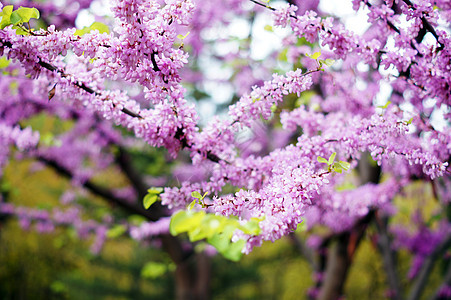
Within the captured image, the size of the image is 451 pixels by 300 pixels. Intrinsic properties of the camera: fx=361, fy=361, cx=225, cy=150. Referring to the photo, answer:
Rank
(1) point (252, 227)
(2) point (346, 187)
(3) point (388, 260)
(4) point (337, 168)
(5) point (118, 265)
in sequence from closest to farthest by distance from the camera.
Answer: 1. (1) point (252, 227)
2. (4) point (337, 168)
3. (2) point (346, 187)
4. (3) point (388, 260)
5. (5) point (118, 265)

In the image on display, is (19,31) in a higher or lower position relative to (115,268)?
higher

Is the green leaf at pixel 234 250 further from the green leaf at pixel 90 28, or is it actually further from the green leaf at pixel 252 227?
the green leaf at pixel 90 28

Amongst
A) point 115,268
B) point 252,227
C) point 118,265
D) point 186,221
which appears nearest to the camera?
point 186,221

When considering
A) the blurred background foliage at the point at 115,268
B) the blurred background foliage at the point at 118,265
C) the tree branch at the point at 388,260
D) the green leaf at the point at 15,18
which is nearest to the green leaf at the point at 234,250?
the green leaf at the point at 15,18

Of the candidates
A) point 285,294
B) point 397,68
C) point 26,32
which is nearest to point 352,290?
point 285,294

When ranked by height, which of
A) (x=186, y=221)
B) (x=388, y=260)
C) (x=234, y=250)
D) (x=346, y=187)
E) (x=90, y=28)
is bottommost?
(x=388, y=260)

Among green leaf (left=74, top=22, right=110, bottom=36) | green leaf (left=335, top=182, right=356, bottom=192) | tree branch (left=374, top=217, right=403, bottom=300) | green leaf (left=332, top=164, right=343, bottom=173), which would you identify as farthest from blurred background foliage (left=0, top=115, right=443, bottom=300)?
green leaf (left=332, top=164, right=343, bottom=173)

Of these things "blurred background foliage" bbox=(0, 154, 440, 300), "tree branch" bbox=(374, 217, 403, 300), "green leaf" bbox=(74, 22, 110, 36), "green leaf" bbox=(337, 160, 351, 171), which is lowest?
"blurred background foliage" bbox=(0, 154, 440, 300)

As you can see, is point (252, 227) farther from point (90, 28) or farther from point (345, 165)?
point (90, 28)

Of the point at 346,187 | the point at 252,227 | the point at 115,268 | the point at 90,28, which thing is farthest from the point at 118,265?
the point at 252,227

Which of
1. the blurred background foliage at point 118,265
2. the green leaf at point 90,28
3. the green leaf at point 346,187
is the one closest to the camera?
the green leaf at point 90,28

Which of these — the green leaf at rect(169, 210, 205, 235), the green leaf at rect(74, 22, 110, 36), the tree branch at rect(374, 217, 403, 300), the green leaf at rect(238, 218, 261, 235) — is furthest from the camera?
the tree branch at rect(374, 217, 403, 300)

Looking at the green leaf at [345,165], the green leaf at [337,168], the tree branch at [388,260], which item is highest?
the green leaf at [345,165]

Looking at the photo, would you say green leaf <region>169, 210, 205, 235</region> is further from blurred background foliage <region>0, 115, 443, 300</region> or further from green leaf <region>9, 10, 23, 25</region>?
blurred background foliage <region>0, 115, 443, 300</region>
